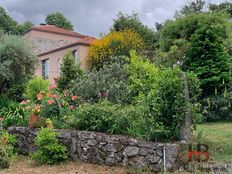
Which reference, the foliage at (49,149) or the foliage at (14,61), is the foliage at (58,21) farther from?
the foliage at (49,149)

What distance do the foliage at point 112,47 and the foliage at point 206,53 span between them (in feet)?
30.6

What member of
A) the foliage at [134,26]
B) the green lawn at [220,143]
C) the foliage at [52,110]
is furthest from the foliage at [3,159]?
the foliage at [134,26]

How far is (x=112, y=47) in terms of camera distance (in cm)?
2569

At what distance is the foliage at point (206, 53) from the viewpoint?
13594mm

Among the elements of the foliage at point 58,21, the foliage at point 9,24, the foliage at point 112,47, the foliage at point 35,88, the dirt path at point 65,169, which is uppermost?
the foliage at point 58,21

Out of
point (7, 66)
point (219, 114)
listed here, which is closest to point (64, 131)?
point (219, 114)

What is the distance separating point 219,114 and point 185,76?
18.6 feet

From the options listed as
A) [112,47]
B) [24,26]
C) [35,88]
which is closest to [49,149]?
[35,88]

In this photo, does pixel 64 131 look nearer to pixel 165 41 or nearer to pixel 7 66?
pixel 7 66

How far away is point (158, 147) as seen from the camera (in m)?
7.10

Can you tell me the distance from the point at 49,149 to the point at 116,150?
1667 mm

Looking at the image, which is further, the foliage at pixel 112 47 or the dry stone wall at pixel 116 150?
the foliage at pixel 112 47

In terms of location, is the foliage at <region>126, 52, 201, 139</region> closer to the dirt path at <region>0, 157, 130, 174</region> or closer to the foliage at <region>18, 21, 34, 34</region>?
the dirt path at <region>0, 157, 130, 174</region>

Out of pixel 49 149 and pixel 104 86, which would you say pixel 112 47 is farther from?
pixel 49 149
